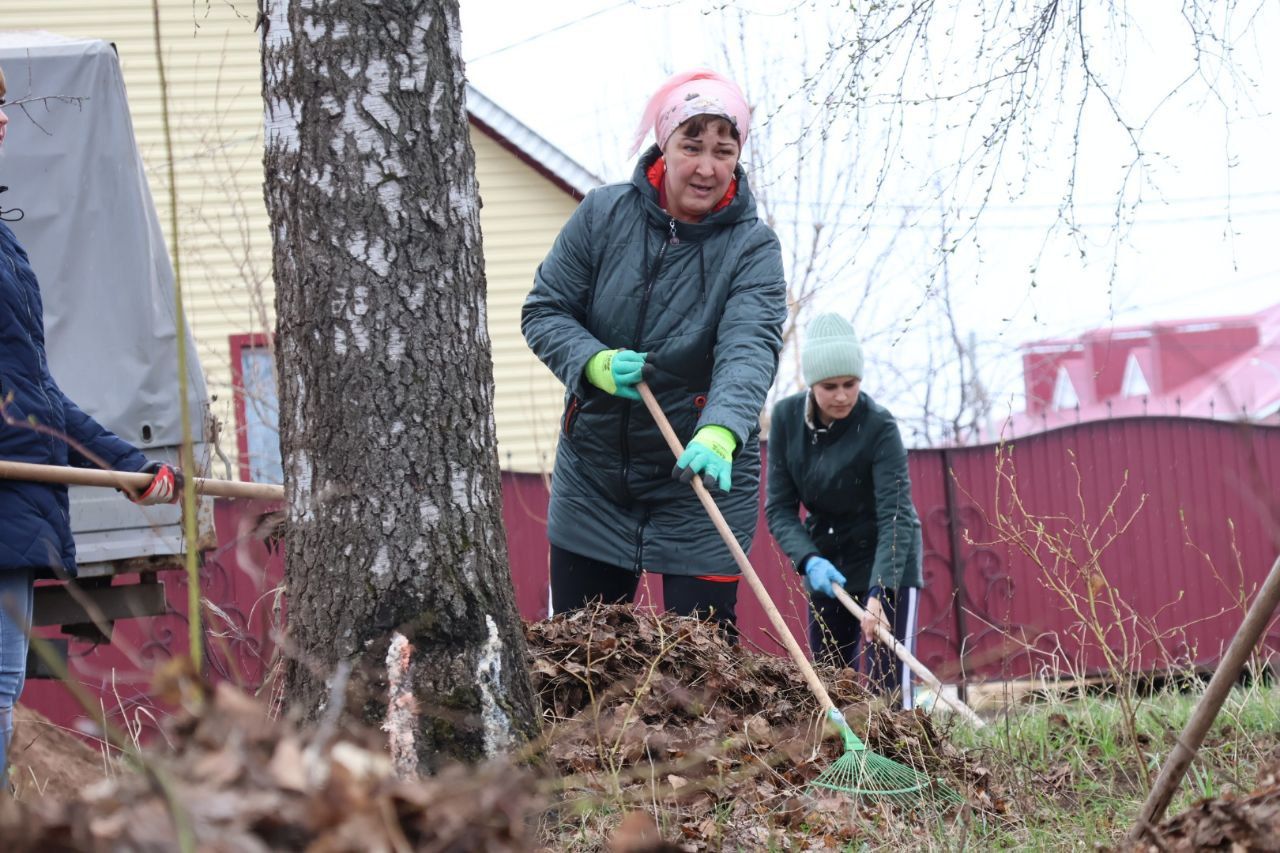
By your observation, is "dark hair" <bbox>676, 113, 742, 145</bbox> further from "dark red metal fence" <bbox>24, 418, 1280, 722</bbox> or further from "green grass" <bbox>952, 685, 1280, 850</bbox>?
"dark red metal fence" <bbox>24, 418, 1280, 722</bbox>

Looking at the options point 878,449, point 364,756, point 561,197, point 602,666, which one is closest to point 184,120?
point 561,197

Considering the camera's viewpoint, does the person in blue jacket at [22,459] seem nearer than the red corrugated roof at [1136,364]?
Yes

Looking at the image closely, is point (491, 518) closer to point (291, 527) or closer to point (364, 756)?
point (291, 527)

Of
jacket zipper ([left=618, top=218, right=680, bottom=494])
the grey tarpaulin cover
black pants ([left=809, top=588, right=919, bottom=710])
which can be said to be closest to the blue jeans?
jacket zipper ([left=618, top=218, right=680, bottom=494])

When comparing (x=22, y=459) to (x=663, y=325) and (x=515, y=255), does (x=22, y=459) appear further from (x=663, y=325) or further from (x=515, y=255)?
(x=515, y=255)

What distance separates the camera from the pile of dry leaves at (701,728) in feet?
10.6

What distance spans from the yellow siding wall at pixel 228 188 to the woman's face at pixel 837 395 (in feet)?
24.8

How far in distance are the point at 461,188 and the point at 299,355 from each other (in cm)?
55

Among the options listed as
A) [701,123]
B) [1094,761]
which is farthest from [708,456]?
[1094,761]

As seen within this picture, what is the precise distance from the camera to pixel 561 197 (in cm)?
1386

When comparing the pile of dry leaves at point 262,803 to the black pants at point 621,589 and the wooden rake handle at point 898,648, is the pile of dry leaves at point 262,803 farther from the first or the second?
the wooden rake handle at point 898,648

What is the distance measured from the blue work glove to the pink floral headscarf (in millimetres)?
2080

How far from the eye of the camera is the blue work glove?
17.9 feet

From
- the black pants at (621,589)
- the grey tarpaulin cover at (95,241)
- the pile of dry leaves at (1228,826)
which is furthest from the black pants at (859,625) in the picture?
the pile of dry leaves at (1228,826)
